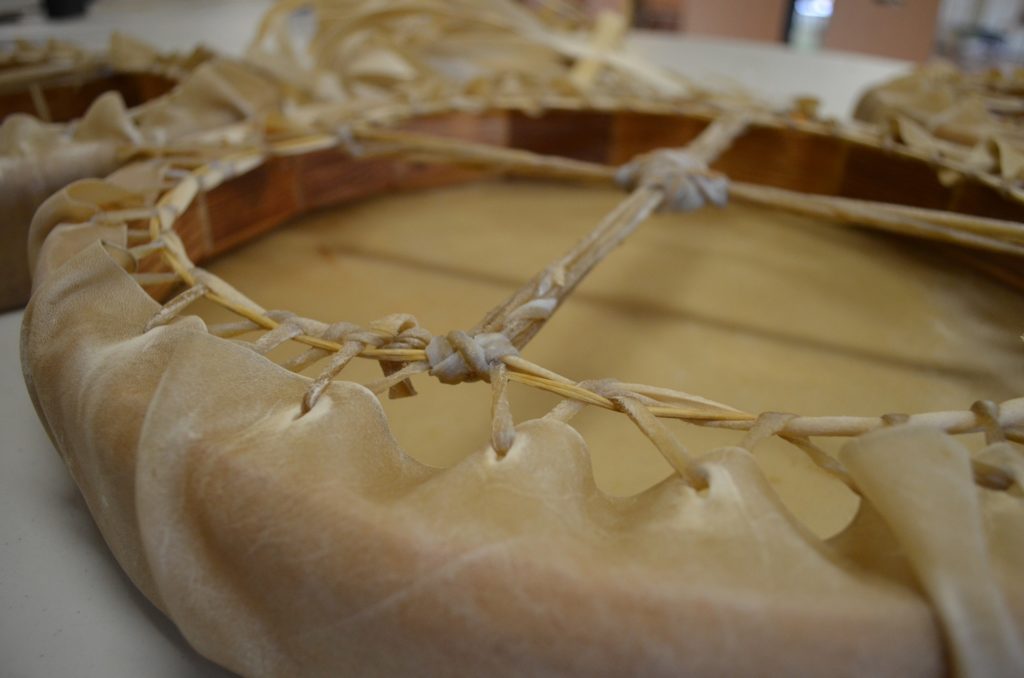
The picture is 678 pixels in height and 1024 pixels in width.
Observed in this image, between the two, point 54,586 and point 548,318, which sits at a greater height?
point 548,318

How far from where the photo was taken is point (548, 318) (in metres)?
0.52

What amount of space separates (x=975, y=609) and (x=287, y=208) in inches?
34.2

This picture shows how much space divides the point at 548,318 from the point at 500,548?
0.22 m

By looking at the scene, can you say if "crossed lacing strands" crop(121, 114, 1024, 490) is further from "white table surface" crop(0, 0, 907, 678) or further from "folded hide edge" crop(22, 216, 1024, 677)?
"white table surface" crop(0, 0, 907, 678)

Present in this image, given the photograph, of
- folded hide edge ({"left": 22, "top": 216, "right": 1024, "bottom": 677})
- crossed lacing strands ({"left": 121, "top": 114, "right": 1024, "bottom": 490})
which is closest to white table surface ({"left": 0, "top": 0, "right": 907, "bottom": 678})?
folded hide edge ({"left": 22, "top": 216, "right": 1024, "bottom": 677})

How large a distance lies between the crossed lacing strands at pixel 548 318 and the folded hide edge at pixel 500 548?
0.02 m

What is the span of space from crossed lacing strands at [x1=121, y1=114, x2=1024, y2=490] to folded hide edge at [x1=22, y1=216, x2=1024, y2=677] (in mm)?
24

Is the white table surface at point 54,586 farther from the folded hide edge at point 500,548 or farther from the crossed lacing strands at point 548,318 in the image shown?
the crossed lacing strands at point 548,318

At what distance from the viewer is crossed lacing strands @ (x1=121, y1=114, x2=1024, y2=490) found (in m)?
0.39

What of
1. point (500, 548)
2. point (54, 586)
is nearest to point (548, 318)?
point (500, 548)

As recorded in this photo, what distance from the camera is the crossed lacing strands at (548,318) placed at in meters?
0.39

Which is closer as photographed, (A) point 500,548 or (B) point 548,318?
(A) point 500,548

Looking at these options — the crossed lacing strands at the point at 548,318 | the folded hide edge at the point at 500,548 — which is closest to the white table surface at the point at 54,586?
the folded hide edge at the point at 500,548

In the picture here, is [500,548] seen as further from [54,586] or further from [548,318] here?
[54,586]
